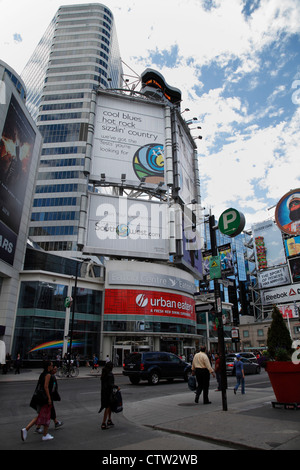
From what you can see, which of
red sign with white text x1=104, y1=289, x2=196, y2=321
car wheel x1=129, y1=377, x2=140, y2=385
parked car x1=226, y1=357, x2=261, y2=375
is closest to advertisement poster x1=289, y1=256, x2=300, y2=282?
red sign with white text x1=104, y1=289, x2=196, y2=321

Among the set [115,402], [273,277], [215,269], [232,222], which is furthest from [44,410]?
[273,277]

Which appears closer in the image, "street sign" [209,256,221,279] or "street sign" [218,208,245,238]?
"street sign" [218,208,245,238]

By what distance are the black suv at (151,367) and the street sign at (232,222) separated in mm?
10953

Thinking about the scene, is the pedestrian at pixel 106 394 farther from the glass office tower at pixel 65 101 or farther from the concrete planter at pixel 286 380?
the glass office tower at pixel 65 101

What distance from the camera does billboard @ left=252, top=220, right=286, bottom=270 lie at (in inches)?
2266

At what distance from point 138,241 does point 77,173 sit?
35615 mm

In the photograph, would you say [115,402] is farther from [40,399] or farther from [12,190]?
[12,190]

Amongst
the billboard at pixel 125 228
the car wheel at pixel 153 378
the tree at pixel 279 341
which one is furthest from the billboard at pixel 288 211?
the tree at pixel 279 341

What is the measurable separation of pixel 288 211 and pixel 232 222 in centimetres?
3428

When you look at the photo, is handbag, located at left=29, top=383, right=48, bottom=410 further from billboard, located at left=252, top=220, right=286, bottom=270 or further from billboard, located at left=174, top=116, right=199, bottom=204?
billboard, located at left=252, top=220, right=286, bottom=270

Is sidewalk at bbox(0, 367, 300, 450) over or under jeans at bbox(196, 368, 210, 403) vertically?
under

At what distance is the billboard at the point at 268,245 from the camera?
5756 centimetres

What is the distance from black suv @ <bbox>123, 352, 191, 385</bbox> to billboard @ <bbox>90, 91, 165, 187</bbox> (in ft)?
99.3

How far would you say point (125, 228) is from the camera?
42.6 m
